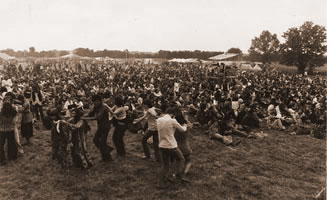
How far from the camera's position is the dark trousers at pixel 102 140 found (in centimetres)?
714

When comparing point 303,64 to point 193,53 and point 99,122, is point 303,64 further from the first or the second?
point 99,122

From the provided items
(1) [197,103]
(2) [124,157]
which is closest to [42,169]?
(2) [124,157]

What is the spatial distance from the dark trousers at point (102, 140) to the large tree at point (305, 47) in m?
53.2

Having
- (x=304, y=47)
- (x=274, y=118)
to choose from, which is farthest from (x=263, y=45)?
(x=274, y=118)

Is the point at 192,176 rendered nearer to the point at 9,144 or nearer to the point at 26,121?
the point at 9,144

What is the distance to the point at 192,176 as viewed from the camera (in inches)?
268

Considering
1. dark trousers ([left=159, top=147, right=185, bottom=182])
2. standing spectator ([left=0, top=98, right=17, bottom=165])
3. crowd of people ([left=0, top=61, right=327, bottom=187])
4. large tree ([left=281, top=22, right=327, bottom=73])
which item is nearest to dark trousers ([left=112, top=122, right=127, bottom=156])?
crowd of people ([left=0, top=61, right=327, bottom=187])

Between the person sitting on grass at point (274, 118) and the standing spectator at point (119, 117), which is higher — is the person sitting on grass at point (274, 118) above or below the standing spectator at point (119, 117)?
below

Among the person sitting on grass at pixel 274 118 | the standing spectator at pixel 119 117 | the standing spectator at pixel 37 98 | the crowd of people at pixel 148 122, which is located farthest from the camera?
the person sitting on grass at pixel 274 118

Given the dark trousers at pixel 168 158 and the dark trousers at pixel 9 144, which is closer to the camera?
the dark trousers at pixel 168 158

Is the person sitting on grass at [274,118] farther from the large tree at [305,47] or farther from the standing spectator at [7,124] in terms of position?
the large tree at [305,47]

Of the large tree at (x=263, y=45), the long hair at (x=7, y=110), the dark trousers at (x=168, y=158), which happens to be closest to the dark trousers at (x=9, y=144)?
the long hair at (x=7, y=110)

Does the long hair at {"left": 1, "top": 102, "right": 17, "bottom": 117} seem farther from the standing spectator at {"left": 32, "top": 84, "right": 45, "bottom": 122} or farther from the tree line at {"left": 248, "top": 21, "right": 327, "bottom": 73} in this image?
the tree line at {"left": 248, "top": 21, "right": 327, "bottom": 73}

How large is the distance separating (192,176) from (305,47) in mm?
54248
